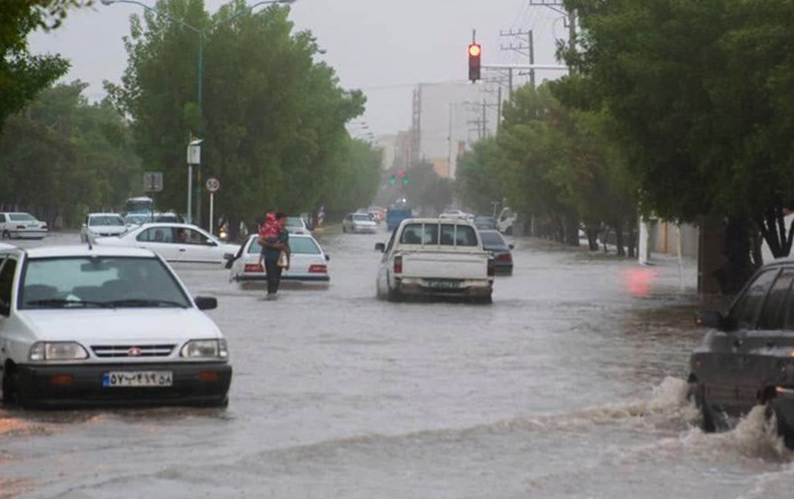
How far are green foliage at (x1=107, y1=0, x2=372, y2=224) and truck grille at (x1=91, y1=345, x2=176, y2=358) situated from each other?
58786mm

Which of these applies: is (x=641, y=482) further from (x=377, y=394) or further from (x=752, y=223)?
(x=752, y=223)

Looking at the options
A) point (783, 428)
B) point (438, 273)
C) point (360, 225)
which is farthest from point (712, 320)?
point (360, 225)

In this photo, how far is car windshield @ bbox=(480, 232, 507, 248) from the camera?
185 ft

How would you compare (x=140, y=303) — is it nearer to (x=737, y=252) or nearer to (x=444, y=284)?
(x=444, y=284)

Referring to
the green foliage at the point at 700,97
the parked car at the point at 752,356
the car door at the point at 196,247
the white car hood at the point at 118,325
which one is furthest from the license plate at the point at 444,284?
the parked car at the point at 752,356

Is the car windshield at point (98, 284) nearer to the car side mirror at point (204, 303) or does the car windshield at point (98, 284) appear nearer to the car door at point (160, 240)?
the car side mirror at point (204, 303)

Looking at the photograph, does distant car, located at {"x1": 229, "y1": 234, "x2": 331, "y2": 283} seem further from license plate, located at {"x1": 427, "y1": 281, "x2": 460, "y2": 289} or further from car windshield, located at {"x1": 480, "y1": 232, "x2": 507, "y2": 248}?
car windshield, located at {"x1": 480, "y1": 232, "x2": 507, "y2": 248}

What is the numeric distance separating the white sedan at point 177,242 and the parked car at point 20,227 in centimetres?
3666

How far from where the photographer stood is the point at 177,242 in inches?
2047

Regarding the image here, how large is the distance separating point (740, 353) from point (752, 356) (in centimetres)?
26

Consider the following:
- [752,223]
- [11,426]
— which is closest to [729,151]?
[752,223]

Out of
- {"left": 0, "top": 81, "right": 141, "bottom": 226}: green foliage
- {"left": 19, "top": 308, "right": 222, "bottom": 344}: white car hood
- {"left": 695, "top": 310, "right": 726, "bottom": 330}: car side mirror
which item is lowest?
{"left": 19, "top": 308, "right": 222, "bottom": 344}: white car hood

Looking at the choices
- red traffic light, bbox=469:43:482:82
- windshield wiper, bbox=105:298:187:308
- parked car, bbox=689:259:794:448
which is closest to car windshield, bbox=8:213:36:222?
red traffic light, bbox=469:43:482:82

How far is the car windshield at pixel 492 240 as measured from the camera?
5625cm
